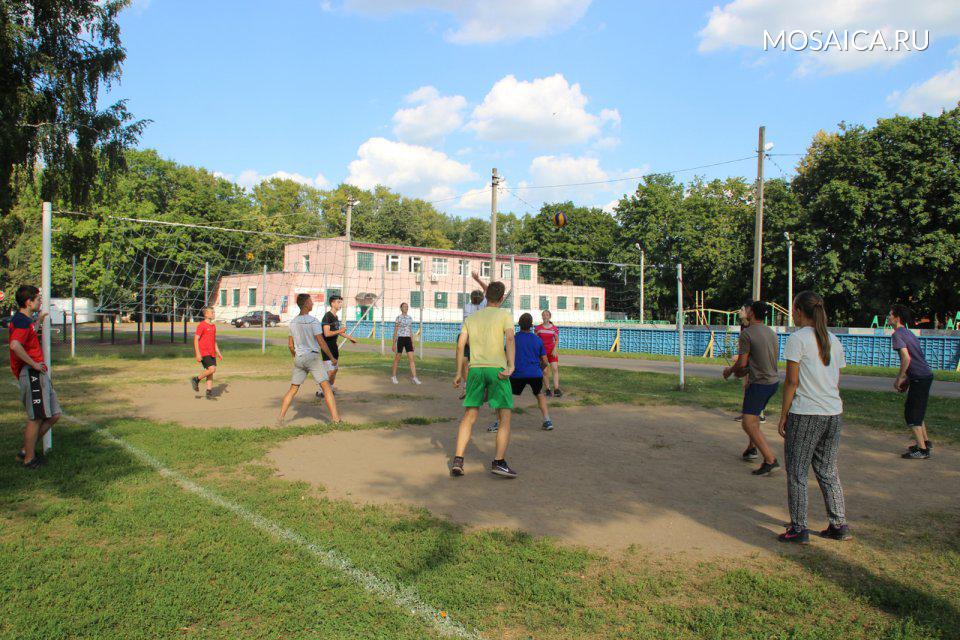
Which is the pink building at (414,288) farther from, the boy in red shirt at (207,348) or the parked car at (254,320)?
the boy in red shirt at (207,348)

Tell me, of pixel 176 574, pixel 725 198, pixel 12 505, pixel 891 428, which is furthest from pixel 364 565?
pixel 725 198

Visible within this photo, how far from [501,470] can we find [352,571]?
2643 millimetres

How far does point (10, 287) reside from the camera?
2441 inches

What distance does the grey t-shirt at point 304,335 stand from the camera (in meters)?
9.27

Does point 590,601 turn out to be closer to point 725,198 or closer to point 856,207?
point 856,207

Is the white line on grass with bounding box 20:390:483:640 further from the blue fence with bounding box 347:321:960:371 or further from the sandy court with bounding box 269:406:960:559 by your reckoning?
the blue fence with bounding box 347:321:960:371

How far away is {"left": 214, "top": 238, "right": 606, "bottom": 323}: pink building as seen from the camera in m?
44.2

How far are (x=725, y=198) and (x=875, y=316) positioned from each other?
2987 centimetres

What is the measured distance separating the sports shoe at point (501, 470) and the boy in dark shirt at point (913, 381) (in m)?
4.89

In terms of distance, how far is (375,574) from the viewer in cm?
399

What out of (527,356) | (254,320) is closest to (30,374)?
(527,356)

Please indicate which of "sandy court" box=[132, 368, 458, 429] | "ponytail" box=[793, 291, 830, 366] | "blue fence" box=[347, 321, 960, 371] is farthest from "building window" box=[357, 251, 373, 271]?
"ponytail" box=[793, 291, 830, 366]

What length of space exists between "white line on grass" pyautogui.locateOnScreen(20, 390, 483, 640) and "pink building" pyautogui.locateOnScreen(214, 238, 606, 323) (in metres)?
33.9

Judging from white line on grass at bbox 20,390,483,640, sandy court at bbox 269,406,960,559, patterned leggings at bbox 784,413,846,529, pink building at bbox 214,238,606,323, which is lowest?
sandy court at bbox 269,406,960,559
